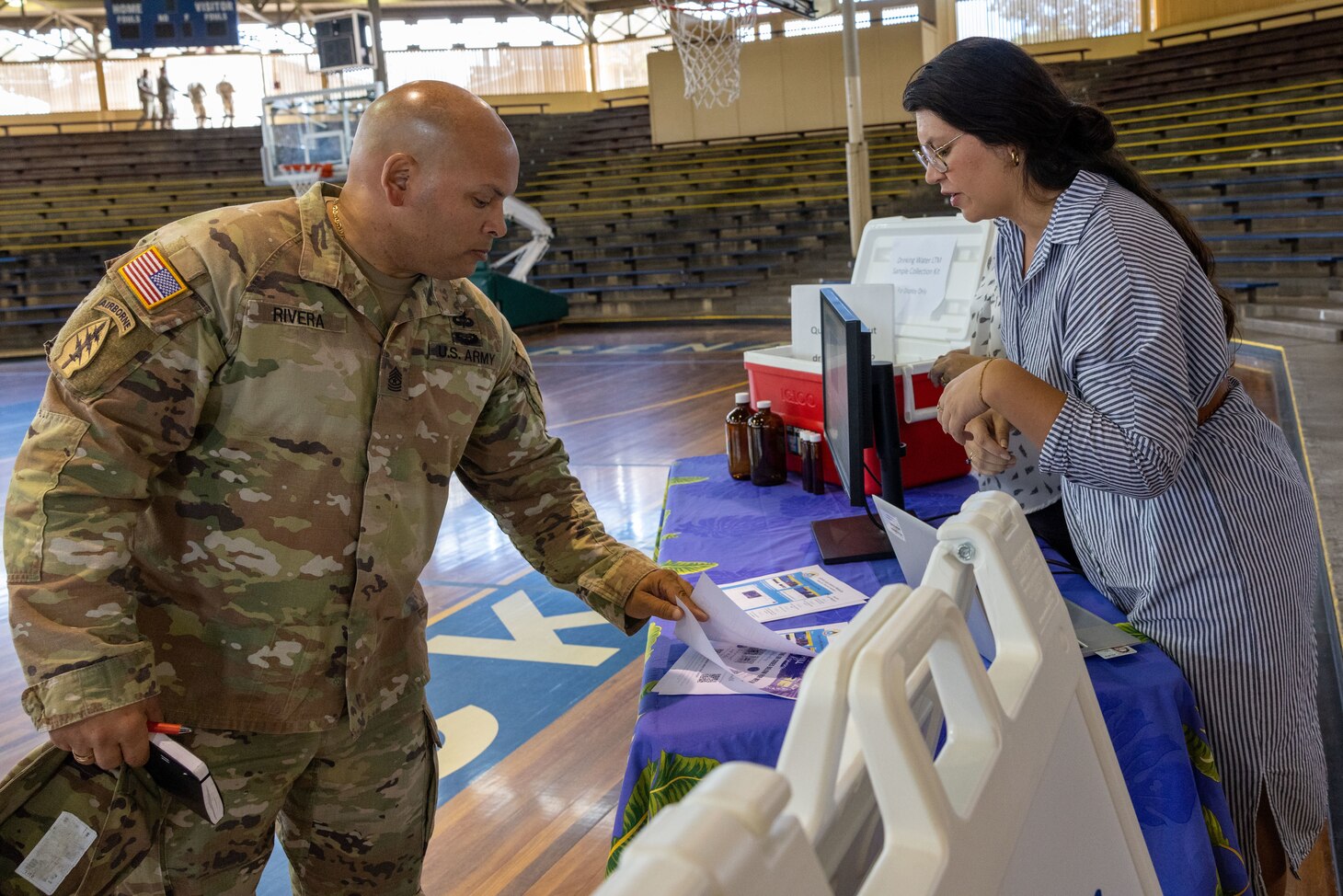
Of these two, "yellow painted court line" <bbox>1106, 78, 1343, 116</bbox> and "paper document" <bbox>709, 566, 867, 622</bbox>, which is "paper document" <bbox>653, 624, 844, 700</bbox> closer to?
"paper document" <bbox>709, 566, 867, 622</bbox>

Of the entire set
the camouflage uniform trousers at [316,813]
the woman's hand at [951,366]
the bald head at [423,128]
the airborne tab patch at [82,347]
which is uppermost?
the bald head at [423,128]

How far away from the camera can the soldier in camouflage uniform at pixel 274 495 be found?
3.62 feet

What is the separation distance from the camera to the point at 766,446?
7.63ft

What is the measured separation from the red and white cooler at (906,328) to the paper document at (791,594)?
48 cm

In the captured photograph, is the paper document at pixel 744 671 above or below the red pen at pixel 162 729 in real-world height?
below

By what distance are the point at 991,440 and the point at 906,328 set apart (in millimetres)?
1382

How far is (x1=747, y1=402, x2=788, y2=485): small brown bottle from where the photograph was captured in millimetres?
2320

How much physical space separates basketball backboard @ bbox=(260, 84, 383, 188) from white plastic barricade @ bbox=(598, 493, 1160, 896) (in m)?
12.5

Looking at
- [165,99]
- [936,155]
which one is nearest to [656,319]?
→ [165,99]

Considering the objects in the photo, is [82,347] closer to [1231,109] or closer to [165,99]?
[1231,109]

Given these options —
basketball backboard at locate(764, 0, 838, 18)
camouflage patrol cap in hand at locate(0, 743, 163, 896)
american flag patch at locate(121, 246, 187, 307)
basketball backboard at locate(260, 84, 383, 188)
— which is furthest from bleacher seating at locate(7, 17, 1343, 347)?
camouflage patrol cap in hand at locate(0, 743, 163, 896)

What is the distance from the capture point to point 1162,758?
3.87 ft

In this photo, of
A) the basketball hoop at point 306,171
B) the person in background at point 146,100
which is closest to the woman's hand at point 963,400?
the basketball hoop at point 306,171

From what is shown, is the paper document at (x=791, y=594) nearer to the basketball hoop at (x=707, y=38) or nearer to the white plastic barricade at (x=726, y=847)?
the white plastic barricade at (x=726, y=847)
